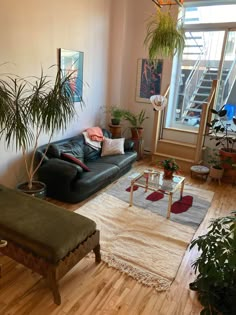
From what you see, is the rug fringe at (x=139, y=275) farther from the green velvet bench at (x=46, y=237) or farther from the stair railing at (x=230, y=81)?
the stair railing at (x=230, y=81)

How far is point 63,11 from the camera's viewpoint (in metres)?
3.52

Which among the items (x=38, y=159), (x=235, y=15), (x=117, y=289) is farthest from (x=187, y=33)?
(x=117, y=289)

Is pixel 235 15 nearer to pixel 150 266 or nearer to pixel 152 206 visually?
pixel 152 206

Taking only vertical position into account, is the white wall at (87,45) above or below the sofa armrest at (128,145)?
above

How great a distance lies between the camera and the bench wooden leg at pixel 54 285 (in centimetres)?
171

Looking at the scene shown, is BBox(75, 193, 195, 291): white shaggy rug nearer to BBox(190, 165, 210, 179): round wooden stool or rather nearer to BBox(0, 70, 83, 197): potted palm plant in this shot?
BBox(0, 70, 83, 197): potted palm plant

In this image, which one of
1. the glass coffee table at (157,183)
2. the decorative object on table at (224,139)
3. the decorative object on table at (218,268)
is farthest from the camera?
the decorative object on table at (224,139)

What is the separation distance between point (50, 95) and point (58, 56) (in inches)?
48.8

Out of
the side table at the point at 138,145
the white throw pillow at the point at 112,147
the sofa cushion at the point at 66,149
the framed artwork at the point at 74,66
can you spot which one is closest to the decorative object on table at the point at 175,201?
the white throw pillow at the point at 112,147

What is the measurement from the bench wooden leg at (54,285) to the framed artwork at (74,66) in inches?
107

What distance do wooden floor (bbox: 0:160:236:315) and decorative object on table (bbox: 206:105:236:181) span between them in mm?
2414

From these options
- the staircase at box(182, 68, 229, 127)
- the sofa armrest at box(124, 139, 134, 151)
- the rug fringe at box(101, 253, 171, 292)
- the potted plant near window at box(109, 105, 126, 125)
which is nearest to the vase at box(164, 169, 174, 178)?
the rug fringe at box(101, 253, 171, 292)

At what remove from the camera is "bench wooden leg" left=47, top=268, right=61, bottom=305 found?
1.71 meters

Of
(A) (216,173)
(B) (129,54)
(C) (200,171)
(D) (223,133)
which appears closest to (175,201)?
(C) (200,171)
